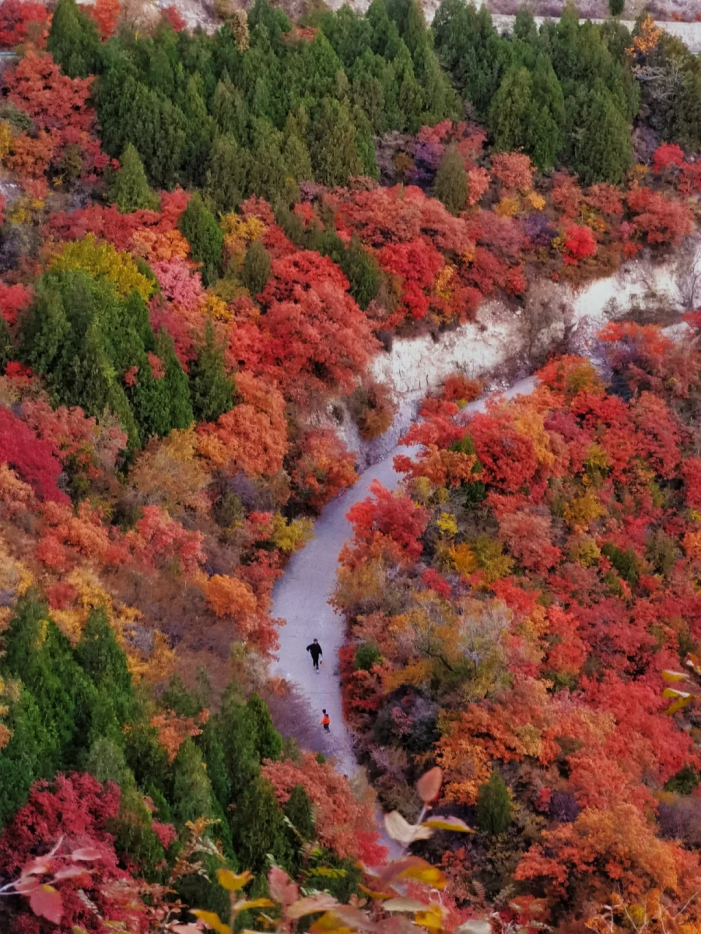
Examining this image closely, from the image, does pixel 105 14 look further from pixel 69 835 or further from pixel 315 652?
pixel 69 835

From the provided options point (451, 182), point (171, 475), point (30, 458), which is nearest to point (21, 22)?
point (451, 182)

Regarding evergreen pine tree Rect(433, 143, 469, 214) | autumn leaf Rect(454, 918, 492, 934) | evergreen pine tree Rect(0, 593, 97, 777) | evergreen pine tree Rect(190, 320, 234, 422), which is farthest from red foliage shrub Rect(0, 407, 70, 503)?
autumn leaf Rect(454, 918, 492, 934)

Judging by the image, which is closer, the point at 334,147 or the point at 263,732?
the point at 263,732

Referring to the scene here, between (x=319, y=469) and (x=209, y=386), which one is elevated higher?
(x=209, y=386)

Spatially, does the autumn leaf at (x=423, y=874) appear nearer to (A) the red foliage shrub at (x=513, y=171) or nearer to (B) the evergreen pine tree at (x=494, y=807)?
(B) the evergreen pine tree at (x=494, y=807)

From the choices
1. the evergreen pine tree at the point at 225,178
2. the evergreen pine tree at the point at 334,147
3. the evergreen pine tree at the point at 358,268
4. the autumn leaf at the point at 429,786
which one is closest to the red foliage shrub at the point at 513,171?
the evergreen pine tree at the point at 334,147
